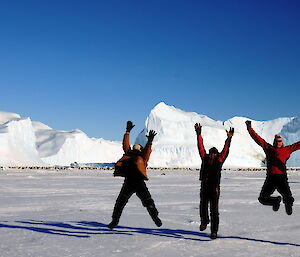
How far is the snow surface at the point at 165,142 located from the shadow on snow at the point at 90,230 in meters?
72.7

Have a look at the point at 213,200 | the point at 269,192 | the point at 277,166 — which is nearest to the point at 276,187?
the point at 269,192

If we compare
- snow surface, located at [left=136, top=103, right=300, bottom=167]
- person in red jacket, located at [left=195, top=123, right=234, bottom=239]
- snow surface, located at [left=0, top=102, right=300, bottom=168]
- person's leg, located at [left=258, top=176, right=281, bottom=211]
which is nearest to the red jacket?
person's leg, located at [left=258, top=176, right=281, bottom=211]

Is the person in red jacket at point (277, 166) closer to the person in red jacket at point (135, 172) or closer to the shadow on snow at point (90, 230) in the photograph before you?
the shadow on snow at point (90, 230)

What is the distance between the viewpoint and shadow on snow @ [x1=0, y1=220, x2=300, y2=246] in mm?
6504

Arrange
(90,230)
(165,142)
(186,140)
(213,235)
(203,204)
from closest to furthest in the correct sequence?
1. (213,235)
2. (203,204)
3. (90,230)
4. (165,142)
5. (186,140)

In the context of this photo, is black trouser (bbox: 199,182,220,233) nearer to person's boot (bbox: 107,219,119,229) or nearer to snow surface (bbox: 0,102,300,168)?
person's boot (bbox: 107,219,119,229)

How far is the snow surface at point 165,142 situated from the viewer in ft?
271

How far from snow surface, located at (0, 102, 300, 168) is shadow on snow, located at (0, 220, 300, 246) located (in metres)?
72.7

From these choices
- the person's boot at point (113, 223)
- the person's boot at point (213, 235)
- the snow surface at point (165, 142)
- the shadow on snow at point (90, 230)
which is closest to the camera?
the person's boot at point (213, 235)

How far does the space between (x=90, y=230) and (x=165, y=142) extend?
89.4m

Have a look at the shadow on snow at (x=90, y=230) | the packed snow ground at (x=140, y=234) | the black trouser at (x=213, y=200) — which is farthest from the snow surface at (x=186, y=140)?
the black trouser at (x=213, y=200)

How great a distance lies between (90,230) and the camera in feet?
22.8

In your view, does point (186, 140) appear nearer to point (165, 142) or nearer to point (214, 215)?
point (165, 142)

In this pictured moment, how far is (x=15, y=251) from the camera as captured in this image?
208 inches
